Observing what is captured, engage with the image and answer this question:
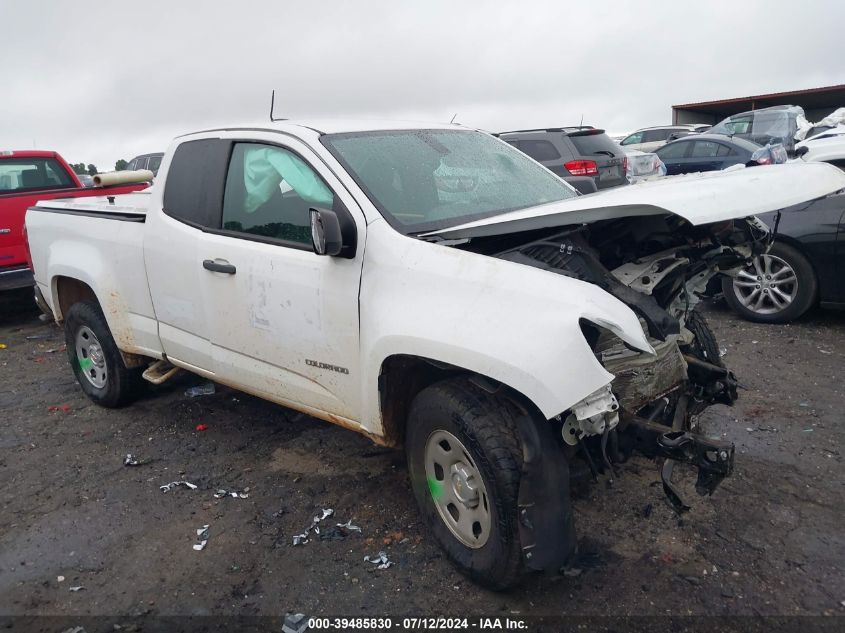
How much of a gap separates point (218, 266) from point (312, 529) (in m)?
1.50

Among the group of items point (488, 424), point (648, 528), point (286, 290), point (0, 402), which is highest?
point (286, 290)

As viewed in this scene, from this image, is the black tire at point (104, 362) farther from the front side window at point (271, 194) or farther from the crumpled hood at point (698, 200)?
the crumpled hood at point (698, 200)

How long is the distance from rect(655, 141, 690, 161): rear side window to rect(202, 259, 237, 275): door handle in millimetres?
12539

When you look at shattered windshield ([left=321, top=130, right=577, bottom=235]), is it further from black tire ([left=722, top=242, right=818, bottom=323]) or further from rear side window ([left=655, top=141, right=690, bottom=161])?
rear side window ([left=655, top=141, right=690, bottom=161])

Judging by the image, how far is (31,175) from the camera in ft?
28.7

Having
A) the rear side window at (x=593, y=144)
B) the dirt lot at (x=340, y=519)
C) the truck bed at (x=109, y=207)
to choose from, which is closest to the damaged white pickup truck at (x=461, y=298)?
the truck bed at (x=109, y=207)

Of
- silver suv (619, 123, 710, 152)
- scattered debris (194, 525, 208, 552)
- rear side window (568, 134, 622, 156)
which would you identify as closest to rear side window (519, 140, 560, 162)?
rear side window (568, 134, 622, 156)

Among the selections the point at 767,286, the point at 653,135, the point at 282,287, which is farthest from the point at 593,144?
the point at 653,135

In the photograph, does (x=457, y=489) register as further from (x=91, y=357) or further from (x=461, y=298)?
(x=91, y=357)

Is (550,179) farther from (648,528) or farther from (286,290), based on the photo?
(648,528)

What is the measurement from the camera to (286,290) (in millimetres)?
3395

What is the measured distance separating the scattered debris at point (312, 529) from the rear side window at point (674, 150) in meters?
12.8

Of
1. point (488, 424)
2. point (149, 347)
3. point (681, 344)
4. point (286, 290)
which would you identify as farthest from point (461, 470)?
point (149, 347)

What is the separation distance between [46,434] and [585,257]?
4.09m
